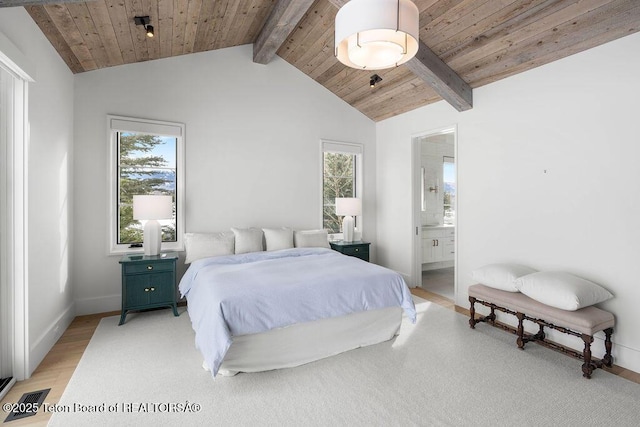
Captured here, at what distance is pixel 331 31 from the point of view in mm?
3799

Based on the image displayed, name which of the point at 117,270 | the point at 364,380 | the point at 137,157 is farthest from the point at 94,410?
the point at 137,157

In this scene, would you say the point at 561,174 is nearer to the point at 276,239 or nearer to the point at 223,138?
the point at 276,239

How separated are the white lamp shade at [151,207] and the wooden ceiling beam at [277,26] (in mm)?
2271

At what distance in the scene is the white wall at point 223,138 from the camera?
368 cm

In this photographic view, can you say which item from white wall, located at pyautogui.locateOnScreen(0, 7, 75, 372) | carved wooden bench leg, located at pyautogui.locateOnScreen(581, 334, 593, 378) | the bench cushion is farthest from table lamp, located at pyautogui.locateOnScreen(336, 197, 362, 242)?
white wall, located at pyautogui.locateOnScreen(0, 7, 75, 372)

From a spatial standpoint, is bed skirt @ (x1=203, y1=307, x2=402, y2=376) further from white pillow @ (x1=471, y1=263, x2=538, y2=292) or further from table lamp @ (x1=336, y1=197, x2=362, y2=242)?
table lamp @ (x1=336, y1=197, x2=362, y2=242)

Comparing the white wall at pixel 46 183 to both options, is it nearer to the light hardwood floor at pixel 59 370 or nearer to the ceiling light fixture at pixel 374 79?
the light hardwood floor at pixel 59 370

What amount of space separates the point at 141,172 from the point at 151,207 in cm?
71

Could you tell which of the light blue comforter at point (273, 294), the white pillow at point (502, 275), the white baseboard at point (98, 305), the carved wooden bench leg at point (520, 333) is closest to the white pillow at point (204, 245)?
Result: the light blue comforter at point (273, 294)

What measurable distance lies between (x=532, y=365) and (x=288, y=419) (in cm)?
202

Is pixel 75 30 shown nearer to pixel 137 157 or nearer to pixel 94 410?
pixel 137 157

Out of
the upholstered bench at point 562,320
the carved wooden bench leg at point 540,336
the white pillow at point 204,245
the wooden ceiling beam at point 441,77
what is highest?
the wooden ceiling beam at point 441,77

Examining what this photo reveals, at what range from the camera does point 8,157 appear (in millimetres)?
2281

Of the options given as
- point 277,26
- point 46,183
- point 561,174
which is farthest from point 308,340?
point 277,26
